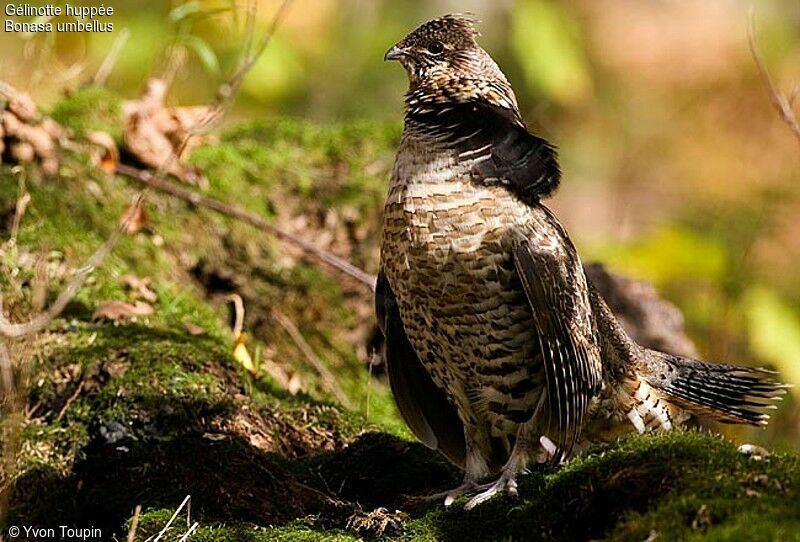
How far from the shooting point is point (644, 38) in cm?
1476

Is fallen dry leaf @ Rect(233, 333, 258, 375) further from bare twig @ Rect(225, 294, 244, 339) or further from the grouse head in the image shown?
the grouse head

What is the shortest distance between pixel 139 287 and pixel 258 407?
1151 mm

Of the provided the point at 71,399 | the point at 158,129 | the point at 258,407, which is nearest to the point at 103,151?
the point at 158,129

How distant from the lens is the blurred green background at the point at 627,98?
8352 millimetres

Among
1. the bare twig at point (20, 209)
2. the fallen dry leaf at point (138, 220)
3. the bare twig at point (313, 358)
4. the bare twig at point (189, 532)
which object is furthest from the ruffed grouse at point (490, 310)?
the fallen dry leaf at point (138, 220)

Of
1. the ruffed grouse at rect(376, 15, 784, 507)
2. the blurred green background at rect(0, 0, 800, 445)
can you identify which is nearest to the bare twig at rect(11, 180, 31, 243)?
the blurred green background at rect(0, 0, 800, 445)

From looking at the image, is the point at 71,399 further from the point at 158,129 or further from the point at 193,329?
the point at 158,129

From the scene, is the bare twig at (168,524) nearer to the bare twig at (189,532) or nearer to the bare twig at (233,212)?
the bare twig at (189,532)

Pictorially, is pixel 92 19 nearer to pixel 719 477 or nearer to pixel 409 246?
pixel 409 246

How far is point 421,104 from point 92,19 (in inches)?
218

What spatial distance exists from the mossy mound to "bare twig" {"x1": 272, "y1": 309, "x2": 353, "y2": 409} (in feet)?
0.11

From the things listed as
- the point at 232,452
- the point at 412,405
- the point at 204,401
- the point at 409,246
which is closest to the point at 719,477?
the point at 409,246

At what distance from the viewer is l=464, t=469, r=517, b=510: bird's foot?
3.70 metres

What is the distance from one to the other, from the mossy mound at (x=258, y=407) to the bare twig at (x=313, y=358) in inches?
1.3
